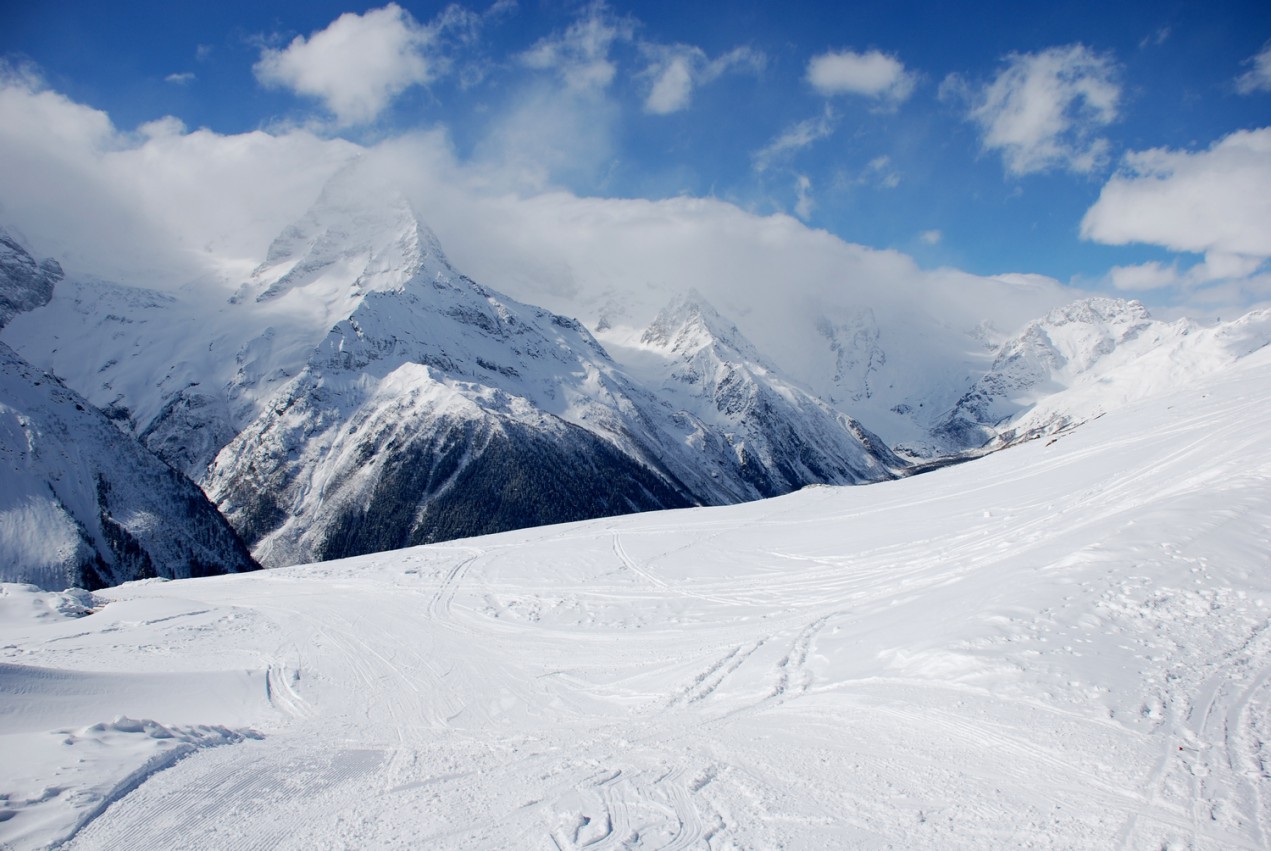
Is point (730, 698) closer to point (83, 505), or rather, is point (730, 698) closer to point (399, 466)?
point (83, 505)

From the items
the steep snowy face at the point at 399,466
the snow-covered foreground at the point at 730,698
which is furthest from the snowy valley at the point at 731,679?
the steep snowy face at the point at 399,466

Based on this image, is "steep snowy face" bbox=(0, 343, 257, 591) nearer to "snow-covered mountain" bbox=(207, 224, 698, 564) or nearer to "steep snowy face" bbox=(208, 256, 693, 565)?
"snow-covered mountain" bbox=(207, 224, 698, 564)

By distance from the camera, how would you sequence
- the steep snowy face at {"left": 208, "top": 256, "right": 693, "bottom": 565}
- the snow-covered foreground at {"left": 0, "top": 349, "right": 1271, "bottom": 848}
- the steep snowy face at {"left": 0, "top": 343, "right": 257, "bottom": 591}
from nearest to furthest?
the snow-covered foreground at {"left": 0, "top": 349, "right": 1271, "bottom": 848} < the steep snowy face at {"left": 0, "top": 343, "right": 257, "bottom": 591} < the steep snowy face at {"left": 208, "top": 256, "right": 693, "bottom": 565}

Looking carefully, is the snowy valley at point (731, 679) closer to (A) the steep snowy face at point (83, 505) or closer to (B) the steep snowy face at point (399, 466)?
(A) the steep snowy face at point (83, 505)

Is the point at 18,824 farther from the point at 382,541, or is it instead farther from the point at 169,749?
the point at 382,541

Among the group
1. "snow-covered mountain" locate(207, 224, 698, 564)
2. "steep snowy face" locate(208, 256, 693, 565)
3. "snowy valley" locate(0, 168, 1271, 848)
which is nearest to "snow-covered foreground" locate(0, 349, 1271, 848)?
"snowy valley" locate(0, 168, 1271, 848)

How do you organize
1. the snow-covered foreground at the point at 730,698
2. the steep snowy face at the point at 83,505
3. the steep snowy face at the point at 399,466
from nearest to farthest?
the snow-covered foreground at the point at 730,698, the steep snowy face at the point at 83,505, the steep snowy face at the point at 399,466
